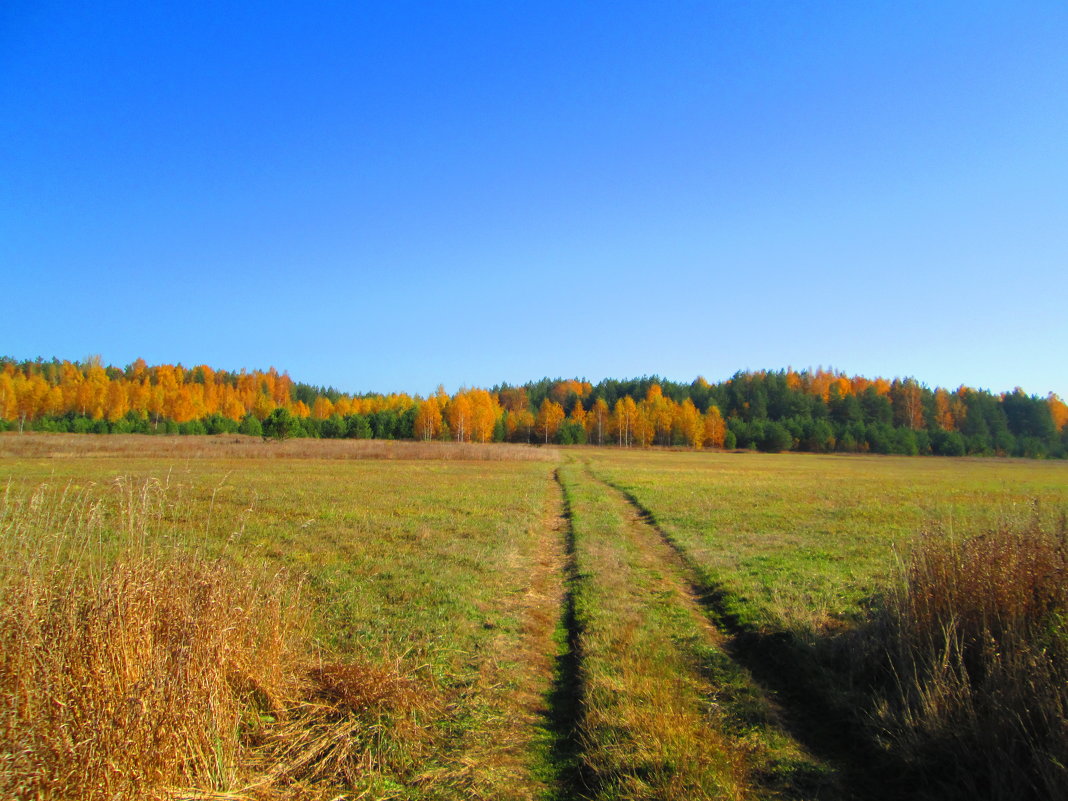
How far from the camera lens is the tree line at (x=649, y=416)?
98.4 meters

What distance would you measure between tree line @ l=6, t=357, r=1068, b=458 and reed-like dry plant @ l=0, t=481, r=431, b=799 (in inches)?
3937

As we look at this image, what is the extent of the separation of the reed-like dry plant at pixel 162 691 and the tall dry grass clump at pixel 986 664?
4701mm

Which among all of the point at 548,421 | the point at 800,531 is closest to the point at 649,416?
the point at 548,421

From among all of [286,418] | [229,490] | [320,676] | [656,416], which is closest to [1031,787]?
[320,676]

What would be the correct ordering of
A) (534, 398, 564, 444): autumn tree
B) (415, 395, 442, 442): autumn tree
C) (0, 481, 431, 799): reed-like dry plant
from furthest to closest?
(534, 398, 564, 444): autumn tree
(415, 395, 442, 442): autumn tree
(0, 481, 431, 799): reed-like dry plant

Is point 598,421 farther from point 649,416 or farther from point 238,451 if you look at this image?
point 238,451

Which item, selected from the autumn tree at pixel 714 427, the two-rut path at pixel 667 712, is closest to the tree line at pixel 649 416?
the autumn tree at pixel 714 427

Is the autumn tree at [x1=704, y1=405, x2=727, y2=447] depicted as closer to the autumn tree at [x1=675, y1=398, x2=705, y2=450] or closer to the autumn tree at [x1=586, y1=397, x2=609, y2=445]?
the autumn tree at [x1=675, y1=398, x2=705, y2=450]

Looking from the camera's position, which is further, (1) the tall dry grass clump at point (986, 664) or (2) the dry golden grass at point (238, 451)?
(2) the dry golden grass at point (238, 451)

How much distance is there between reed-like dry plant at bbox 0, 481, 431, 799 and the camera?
129 inches

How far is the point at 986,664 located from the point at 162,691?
6.87 meters

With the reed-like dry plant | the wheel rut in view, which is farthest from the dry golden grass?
the reed-like dry plant

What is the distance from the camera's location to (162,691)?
3680 millimetres

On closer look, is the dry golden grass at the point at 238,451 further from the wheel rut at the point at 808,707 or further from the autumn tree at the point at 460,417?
the autumn tree at the point at 460,417
